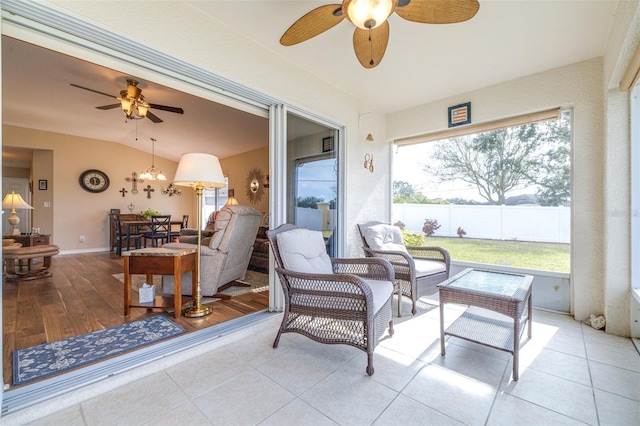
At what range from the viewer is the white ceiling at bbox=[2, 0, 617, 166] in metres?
2.07

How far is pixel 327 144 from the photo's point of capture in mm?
3359

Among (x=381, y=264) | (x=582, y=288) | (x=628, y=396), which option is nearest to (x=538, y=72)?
(x=582, y=288)

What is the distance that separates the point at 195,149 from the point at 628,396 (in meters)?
7.91

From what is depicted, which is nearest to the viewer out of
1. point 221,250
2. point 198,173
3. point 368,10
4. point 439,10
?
point 368,10

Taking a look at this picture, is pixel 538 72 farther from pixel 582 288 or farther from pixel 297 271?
pixel 297 271

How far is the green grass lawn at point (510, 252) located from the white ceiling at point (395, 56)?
1.88 m

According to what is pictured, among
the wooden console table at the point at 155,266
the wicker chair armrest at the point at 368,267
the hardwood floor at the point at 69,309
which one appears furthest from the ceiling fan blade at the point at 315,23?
the hardwood floor at the point at 69,309

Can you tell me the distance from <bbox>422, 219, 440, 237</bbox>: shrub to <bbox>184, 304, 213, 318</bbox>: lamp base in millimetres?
2949

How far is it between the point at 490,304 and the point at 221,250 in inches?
103

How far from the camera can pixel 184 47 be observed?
1977 millimetres

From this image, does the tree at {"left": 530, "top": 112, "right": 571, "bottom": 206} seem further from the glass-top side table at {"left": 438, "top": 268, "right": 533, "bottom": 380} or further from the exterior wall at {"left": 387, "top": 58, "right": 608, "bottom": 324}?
the glass-top side table at {"left": 438, "top": 268, "right": 533, "bottom": 380}

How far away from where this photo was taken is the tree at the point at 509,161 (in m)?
2.92

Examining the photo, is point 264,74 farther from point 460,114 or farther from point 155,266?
point 460,114

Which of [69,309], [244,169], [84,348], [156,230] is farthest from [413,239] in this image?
[156,230]
